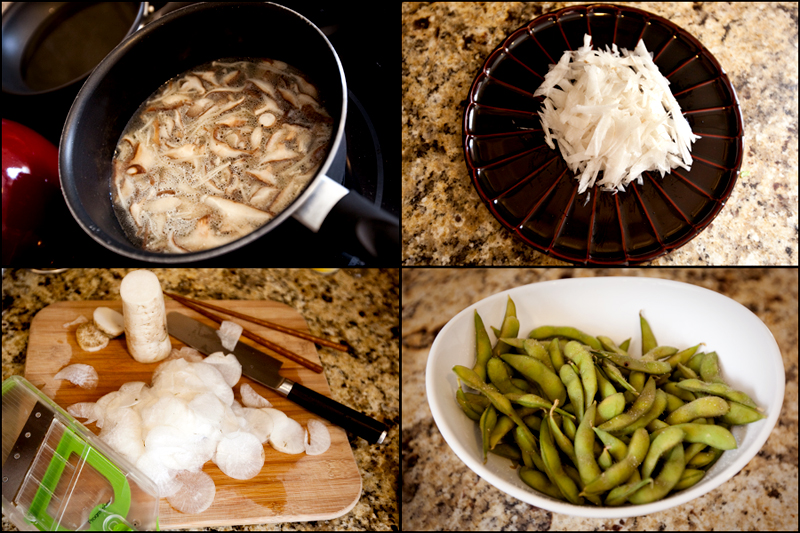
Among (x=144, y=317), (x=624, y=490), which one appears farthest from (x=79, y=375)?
(x=624, y=490)

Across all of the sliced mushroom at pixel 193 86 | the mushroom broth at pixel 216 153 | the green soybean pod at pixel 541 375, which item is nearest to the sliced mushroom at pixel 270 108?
the mushroom broth at pixel 216 153

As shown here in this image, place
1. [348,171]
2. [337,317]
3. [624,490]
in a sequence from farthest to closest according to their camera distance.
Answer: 1. [337,317]
2. [348,171]
3. [624,490]

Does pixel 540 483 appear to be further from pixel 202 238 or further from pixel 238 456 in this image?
pixel 202 238

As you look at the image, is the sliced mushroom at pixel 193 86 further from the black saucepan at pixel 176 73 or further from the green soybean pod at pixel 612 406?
the green soybean pod at pixel 612 406

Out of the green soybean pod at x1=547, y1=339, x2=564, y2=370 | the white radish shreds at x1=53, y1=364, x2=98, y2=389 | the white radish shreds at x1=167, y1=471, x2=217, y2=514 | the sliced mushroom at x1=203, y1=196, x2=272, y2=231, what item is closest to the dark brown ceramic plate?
the green soybean pod at x1=547, y1=339, x2=564, y2=370

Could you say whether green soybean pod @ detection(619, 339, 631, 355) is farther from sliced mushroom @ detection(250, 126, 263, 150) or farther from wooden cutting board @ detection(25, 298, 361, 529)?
sliced mushroom @ detection(250, 126, 263, 150)
